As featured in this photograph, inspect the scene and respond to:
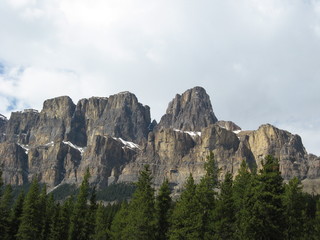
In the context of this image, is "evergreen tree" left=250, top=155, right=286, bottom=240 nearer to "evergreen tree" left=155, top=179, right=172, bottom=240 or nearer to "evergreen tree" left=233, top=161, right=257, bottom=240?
"evergreen tree" left=233, top=161, right=257, bottom=240

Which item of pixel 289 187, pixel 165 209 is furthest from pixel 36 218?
pixel 289 187

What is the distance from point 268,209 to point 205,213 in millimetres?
11118

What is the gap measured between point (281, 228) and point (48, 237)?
55098mm

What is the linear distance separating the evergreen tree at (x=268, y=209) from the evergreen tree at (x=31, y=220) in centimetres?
4687

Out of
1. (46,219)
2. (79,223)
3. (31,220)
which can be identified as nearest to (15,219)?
(46,219)

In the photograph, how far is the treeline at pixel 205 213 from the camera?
3938 centimetres

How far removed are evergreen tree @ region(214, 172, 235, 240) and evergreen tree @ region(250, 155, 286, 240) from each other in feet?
31.8

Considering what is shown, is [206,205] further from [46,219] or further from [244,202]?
[46,219]

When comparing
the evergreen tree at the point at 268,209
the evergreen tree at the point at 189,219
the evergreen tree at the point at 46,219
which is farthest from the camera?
the evergreen tree at the point at 46,219

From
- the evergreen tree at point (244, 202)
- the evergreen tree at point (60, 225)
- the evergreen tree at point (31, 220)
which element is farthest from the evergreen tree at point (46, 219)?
the evergreen tree at point (244, 202)

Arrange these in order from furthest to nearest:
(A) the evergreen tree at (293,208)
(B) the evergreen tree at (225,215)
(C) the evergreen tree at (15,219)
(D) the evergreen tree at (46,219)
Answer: (D) the evergreen tree at (46,219), (C) the evergreen tree at (15,219), (A) the evergreen tree at (293,208), (B) the evergreen tree at (225,215)

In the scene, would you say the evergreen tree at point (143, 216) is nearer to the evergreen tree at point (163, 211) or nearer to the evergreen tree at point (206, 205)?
the evergreen tree at point (163, 211)

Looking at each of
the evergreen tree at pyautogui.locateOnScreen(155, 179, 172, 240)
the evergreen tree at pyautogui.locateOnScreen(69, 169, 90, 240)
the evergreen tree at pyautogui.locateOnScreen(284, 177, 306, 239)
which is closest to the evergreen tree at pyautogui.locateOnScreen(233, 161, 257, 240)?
the evergreen tree at pyautogui.locateOnScreen(284, 177, 306, 239)

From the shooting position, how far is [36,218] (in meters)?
73.7
